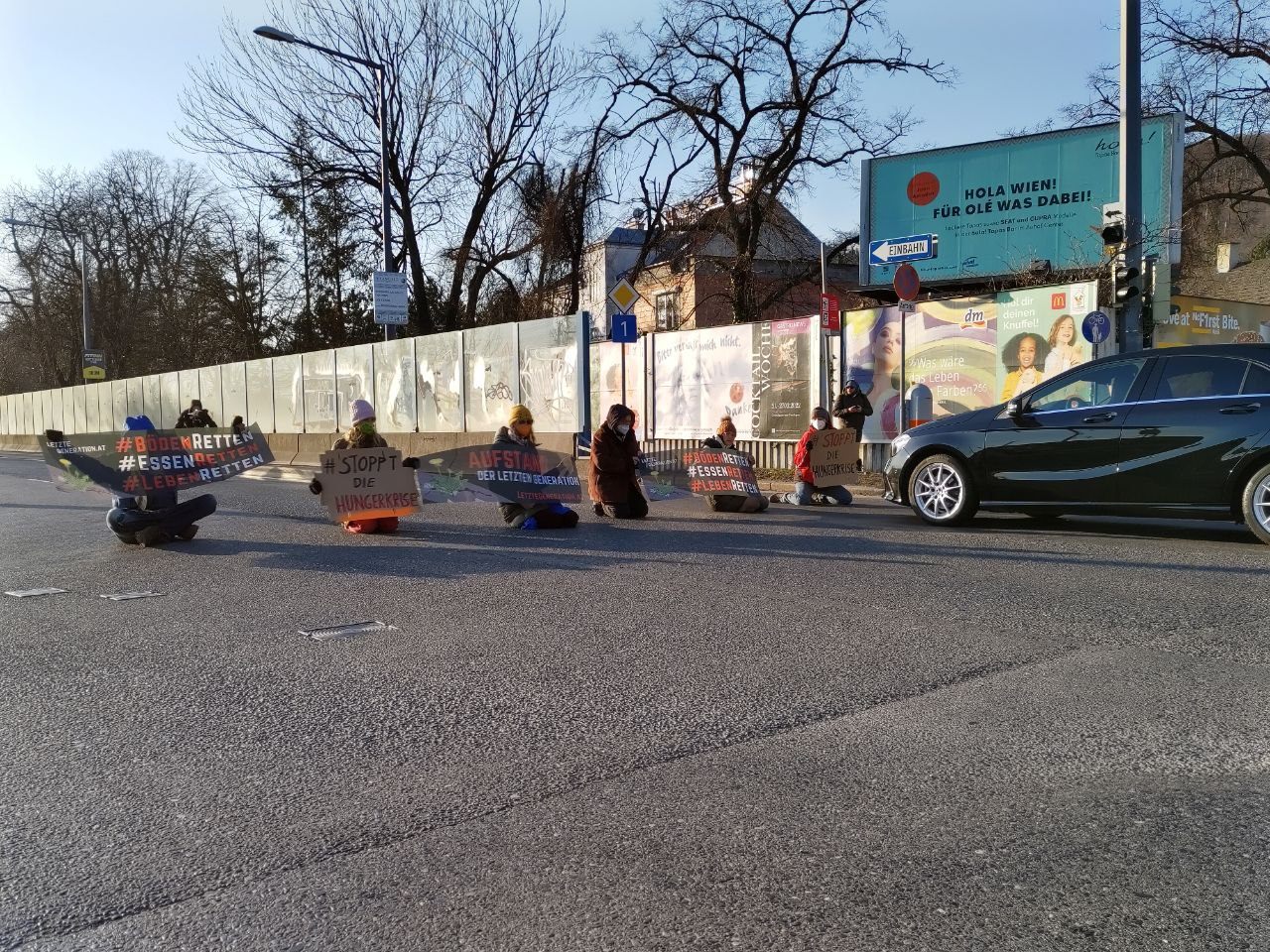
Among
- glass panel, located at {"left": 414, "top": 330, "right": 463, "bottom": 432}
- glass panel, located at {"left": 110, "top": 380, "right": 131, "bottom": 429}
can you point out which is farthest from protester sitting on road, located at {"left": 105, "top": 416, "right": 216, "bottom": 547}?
glass panel, located at {"left": 110, "top": 380, "right": 131, "bottom": 429}

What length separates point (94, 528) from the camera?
11.6 meters

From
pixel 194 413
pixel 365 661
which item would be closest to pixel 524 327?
pixel 194 413

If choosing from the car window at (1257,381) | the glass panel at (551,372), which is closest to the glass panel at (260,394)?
the glass panel at (551,372)

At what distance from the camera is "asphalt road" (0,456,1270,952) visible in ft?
9.03

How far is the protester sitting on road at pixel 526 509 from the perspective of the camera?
11.1 metres

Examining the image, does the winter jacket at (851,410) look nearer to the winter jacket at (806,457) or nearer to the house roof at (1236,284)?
the winter jacket at (806,457)

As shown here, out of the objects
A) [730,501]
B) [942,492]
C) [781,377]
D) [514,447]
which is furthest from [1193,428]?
[781,377]

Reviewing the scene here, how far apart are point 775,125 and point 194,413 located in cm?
1699

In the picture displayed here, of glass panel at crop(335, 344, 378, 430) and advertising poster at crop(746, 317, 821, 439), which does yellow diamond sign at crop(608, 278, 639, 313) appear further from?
glass panel at crop(335, 344, 378, 430)

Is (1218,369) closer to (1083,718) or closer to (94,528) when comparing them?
(1083,718)

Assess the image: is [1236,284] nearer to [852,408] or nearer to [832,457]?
[852,408]

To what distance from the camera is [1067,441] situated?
9602mm

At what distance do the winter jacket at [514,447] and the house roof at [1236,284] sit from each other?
2639 centimetres

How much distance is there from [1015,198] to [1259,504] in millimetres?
16256
